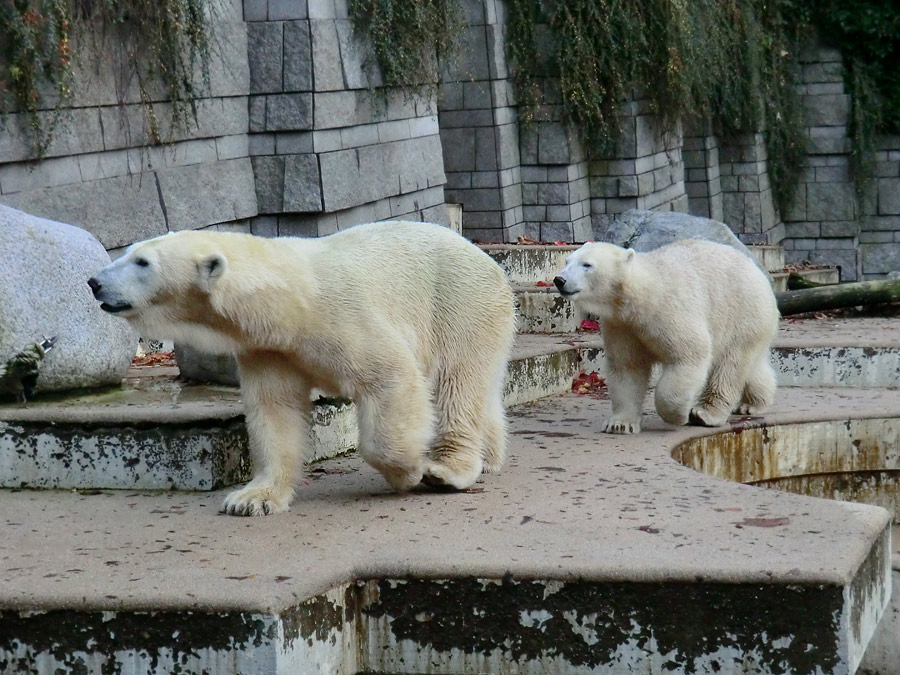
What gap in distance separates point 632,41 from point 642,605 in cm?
875

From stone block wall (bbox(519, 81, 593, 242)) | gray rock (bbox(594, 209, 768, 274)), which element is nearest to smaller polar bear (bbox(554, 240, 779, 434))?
gray rock (bbox(594, 209, 768, 274))

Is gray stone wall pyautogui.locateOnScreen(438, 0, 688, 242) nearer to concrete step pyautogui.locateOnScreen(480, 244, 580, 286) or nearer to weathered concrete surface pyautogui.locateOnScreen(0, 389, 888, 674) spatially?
concrete step pyautogui.locateOnScreen(480, 244, 580, 286)

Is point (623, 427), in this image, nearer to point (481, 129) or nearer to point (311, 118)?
point (311, 118)

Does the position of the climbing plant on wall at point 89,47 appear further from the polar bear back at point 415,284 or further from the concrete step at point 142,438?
the polar bear back at point 415,284

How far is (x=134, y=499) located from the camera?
3.89 meters

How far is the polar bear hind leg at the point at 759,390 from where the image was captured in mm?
5180

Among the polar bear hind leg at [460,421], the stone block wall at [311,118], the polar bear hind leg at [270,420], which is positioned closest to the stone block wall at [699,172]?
the stone block wall at [311,118]

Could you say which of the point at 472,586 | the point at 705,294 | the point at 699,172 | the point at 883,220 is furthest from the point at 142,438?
the point at 883,220

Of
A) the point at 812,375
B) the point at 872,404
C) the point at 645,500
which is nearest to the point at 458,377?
the point at 645,500

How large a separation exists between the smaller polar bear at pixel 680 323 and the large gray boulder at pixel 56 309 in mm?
1640

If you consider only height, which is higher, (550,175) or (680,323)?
(550,175)

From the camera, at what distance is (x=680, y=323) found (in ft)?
15.4

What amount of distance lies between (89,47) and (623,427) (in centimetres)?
328

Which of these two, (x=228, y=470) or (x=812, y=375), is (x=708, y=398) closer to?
(x=812, y=375)
